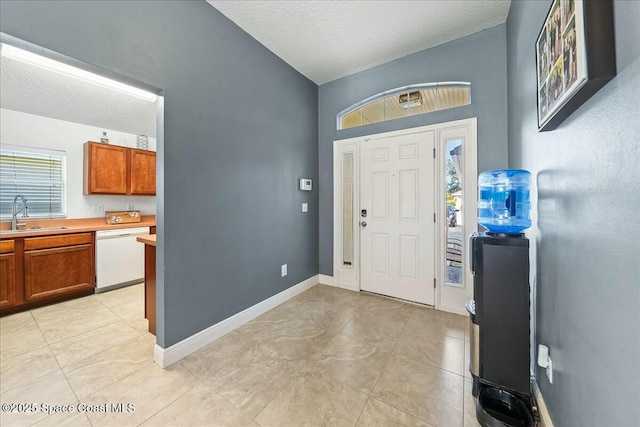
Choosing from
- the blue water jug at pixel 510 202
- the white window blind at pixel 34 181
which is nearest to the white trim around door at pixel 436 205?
the blue water jug at pixel 510 202

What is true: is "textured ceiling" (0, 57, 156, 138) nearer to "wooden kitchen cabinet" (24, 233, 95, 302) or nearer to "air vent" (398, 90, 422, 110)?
"wooden kitchen cabinet" (24, 233, 95, 302)

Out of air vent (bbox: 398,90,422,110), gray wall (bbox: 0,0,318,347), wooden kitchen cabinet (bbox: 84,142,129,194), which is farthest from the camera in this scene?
wooden kitchen cabinet (bbox: 84,142,129,194)

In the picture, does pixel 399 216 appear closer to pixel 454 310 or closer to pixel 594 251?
pixel 454 310

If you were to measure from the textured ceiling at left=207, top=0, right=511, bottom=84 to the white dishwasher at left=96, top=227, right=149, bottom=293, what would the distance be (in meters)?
3.33

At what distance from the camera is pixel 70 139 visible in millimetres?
3764

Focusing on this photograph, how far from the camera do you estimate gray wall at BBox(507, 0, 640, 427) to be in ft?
2.22

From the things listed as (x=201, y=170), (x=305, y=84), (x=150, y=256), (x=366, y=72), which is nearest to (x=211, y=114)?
(x=201, y=170)

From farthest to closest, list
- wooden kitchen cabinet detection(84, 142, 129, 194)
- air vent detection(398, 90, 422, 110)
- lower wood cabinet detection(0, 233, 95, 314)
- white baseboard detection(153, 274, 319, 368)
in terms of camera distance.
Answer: wooden kitchen cabinet detection(84, 142, 129, 194) → air vent detection(398, 90, 422, 110) → lower wood cabinet detection(0, 233, 95, 314) → white baseboard detection(153, 274, 319, 368)

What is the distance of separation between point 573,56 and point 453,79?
6.99 ft

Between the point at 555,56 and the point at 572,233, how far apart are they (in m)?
0.79

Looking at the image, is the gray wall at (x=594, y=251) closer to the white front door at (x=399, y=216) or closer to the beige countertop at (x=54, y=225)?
the white front door at (x=399, y=216)

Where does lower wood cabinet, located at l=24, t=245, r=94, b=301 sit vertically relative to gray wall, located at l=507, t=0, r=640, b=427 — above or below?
below

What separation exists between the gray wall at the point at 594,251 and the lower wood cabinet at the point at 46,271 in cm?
480

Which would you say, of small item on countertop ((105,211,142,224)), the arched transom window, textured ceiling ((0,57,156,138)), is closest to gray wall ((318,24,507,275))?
the arched transom window
